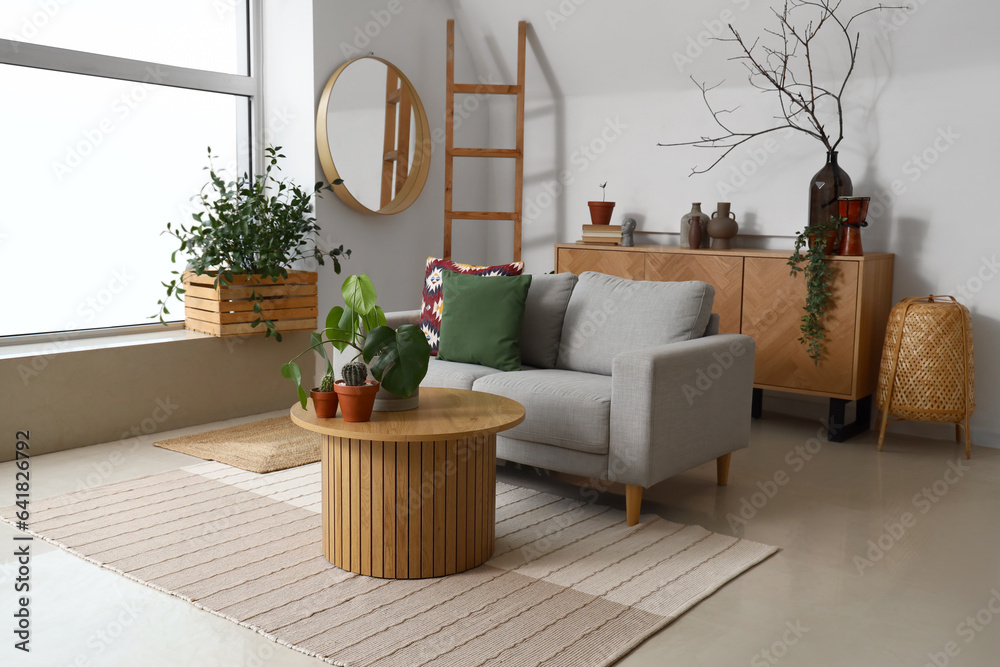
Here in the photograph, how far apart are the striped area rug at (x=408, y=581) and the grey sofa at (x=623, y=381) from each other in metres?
0.24

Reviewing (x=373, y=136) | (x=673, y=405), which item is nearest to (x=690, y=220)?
(x=373, y=136)

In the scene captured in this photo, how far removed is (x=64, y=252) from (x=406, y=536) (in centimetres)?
279

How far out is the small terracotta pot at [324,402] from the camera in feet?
8.40

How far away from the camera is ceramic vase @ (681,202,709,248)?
476 cm

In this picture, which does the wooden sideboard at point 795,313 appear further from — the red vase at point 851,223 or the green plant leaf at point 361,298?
the green plant leaf at point 361,298

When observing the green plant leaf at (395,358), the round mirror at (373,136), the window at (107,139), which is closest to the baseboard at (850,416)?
the round mirror at (373,136)

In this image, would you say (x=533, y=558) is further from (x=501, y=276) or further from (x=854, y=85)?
(x=854, y=85)

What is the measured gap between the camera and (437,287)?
13.0ft

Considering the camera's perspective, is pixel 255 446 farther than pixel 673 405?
Yes

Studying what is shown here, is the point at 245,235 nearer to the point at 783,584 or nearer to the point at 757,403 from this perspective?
the point at 757,403

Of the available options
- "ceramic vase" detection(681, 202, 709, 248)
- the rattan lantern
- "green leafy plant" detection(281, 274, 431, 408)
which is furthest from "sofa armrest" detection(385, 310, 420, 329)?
the rattan lantern

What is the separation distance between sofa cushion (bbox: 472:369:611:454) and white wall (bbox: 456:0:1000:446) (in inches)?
82.3

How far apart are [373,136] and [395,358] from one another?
112 inches

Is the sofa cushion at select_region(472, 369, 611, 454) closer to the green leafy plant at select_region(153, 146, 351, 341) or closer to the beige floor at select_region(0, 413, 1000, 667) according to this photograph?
the beige floor at select_region(0, 413, 1000, 667)
